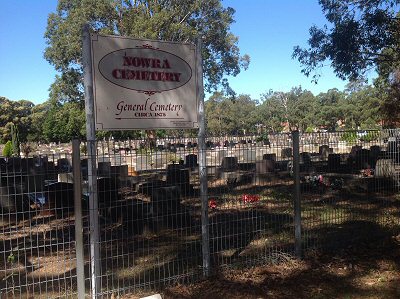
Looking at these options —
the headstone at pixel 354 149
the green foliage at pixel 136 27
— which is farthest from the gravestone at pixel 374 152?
the green foliage at pixel 136 27

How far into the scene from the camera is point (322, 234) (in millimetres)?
7293

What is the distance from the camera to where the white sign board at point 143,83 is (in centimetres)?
471

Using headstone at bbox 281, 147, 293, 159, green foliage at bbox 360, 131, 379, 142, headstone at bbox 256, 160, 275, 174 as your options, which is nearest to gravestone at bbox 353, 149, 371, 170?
green foliage at bbox 360, 131, 379, 142

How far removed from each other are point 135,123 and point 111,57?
797 millimetres

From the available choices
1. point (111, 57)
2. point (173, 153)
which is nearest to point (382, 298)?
point (173, 153)

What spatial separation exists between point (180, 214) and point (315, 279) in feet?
10.8

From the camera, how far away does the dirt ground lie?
15.9 ft

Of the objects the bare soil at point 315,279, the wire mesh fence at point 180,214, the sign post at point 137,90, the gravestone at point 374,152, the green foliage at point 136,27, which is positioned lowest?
the bare soil at point 315,279

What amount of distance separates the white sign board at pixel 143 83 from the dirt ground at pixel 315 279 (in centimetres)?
202

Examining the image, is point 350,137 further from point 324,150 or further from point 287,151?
point 287,151

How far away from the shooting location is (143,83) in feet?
16.5

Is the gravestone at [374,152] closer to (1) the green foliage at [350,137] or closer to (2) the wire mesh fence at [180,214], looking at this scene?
(2) the wire mesh fence at [180,214]

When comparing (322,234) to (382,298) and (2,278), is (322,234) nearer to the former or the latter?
(382,298)

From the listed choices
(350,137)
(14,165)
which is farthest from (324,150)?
(14,165)
